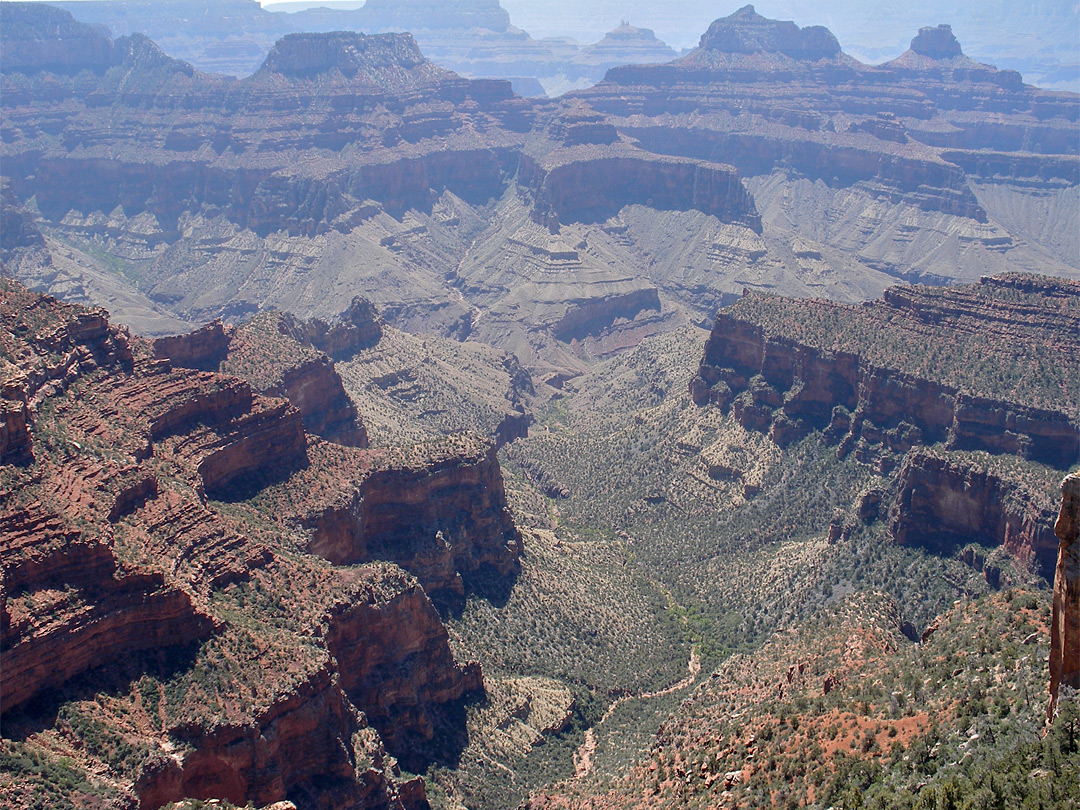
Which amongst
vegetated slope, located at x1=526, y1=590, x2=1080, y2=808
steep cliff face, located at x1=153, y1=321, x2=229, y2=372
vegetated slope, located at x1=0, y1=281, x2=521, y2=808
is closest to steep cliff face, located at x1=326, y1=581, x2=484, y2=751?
vegetated slope, located at x1=0, y1=281, x2=521, y2=808

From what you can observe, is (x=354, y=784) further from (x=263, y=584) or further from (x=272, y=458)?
(x=272, y=458)

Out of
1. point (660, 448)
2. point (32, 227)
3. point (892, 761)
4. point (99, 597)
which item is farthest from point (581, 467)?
point (32, 227)

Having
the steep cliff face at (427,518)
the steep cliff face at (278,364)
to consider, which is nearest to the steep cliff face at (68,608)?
the steep cliff face at (427,518)

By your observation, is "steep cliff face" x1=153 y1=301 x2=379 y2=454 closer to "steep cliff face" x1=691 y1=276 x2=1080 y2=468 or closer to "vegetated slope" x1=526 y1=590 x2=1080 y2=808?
"steep cliff face" x1=691 y1=276 x2=1080 y2=468

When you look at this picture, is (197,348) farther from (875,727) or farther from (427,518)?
(875,727)

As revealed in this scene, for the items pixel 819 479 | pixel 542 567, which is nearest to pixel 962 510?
pixel 819 479

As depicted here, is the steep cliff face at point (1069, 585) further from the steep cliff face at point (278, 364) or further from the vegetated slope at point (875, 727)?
the steep cliff face at point (278, 364)
